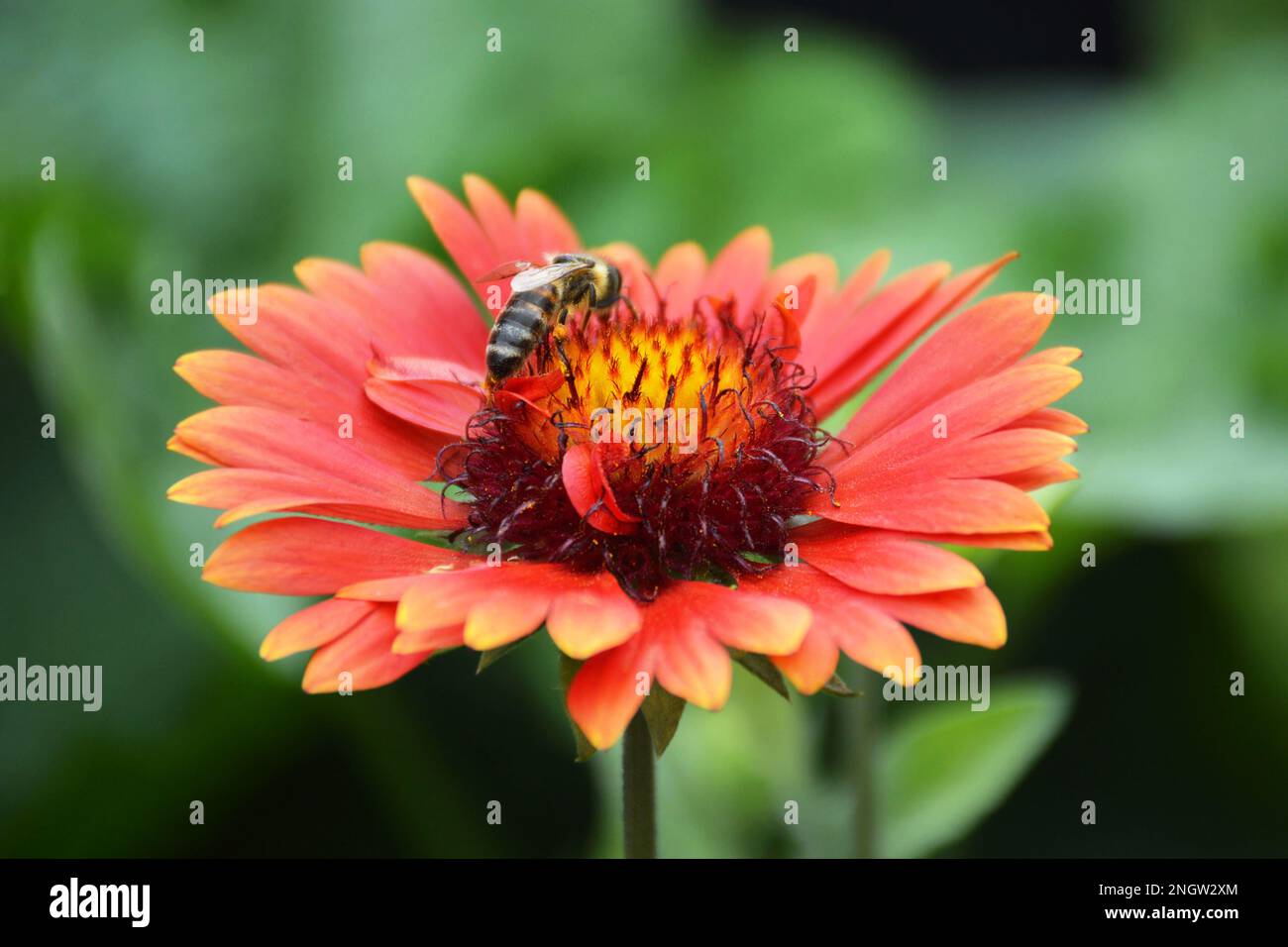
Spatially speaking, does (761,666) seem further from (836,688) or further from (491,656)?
(491,656)

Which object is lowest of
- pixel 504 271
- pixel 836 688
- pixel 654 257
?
pixel 836 688

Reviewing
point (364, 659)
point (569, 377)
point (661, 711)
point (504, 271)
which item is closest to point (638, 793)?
point (661, 711)

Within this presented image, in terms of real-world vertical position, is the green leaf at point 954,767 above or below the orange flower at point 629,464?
below

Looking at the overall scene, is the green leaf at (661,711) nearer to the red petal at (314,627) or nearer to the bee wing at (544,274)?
the red petal at (314,627)

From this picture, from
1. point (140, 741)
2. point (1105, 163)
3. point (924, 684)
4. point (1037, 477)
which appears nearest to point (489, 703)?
point (140, 741)

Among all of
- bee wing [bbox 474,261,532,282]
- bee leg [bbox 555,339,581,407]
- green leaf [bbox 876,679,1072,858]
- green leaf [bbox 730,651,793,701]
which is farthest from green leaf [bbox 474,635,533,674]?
green leaf [bbox 876,679,1072,858]

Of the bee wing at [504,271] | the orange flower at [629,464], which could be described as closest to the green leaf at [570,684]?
the orange flower at [629,464]

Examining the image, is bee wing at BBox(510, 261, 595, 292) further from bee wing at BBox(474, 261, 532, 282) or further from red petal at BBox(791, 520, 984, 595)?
red petal at BBox(791, 520, 984, 595)
